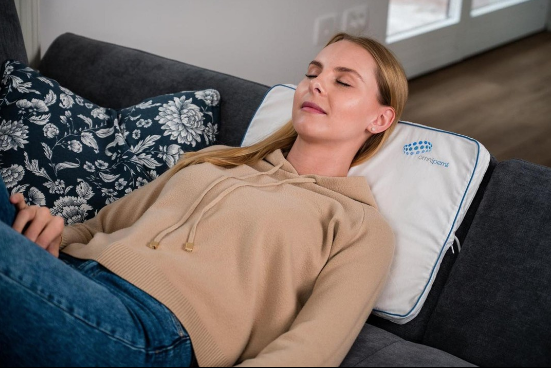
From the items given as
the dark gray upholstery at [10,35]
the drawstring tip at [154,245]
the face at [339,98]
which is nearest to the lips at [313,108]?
the face at [339,98]

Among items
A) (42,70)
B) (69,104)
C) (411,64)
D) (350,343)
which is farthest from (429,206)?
(411,64)

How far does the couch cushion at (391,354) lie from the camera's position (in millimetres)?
1355

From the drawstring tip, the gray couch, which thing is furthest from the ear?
the drawstring tip

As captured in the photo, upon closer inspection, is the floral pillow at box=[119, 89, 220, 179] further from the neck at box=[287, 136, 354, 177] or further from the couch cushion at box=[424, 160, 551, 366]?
the couch cushion at box=[424, 160, 551, 366]

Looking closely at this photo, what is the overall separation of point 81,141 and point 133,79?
411mm

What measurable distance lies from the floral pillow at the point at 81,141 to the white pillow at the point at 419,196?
520 millimetres

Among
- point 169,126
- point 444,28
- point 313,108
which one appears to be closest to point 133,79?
point 169,126

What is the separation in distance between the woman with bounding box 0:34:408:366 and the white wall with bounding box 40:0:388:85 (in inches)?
47.8

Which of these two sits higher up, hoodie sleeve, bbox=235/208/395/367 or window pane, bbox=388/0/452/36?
hoodie sleeve, bbox=235/208/395/367

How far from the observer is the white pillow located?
5.23 ft

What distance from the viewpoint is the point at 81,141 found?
192 cm

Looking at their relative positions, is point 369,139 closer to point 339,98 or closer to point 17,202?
point 339,98

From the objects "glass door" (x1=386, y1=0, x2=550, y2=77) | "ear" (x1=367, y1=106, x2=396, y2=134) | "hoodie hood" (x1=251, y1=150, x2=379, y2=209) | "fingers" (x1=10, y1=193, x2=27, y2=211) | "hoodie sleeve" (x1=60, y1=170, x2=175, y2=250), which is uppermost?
"ear" (x1=367, y1=106, x2=396, y2=134)

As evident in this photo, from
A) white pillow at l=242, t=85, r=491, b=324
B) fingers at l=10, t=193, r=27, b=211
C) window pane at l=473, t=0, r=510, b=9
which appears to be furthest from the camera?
window pane at l=473, t=0, r=510, b=9
